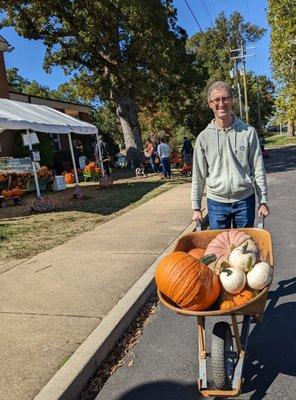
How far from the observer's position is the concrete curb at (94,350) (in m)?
3.28

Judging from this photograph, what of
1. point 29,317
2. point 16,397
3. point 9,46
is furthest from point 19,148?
point 16,397

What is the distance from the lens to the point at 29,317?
180 inches

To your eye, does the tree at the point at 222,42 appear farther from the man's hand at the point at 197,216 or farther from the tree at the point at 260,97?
the man's hand at the point at 197,216

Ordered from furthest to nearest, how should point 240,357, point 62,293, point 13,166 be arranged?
point 13,166
point 62,293
point 240,357

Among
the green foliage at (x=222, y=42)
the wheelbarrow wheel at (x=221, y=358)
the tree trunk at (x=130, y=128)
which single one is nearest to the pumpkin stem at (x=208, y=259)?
the wheelbarrow wheel at (x=221, y=358)

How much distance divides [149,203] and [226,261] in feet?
30.7

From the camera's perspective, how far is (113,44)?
2198 centimetres

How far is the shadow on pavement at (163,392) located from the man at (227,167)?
1.45m

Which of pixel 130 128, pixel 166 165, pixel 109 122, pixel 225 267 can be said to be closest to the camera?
pixel 225 267

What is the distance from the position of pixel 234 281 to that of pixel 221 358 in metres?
0.53

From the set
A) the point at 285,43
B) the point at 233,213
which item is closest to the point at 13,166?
the point at 233,213

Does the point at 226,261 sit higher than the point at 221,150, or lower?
lower

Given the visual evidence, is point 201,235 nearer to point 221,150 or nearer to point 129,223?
point 221,150

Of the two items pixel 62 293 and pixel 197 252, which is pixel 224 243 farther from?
pixel 62 293
